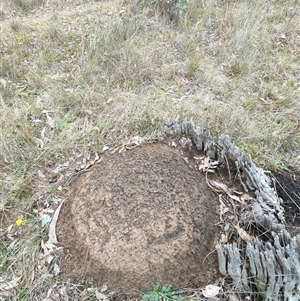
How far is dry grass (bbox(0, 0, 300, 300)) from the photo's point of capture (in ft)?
8.54

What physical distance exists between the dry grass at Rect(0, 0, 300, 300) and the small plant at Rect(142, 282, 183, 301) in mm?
418

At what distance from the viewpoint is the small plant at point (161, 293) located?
72.2 inches

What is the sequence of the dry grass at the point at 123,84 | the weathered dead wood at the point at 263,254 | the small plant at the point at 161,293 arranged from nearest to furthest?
the weathered dead wood at the point at 263,254 → the small plant at the point at 161,293 → the dry grass at the point at 123,84

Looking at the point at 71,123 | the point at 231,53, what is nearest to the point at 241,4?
the point at 231,53

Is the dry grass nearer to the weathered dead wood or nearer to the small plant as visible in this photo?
the small plant

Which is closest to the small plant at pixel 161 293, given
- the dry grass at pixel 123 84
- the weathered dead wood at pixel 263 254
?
the weathered dead wood at pixel 263 254

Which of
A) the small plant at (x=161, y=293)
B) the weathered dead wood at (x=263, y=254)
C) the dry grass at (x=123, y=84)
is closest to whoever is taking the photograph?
the weathered dead wood at (x=263, y=254)

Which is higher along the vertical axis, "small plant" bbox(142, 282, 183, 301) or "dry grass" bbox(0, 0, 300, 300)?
"dry grass" bbox(0, 0, 300, 300)

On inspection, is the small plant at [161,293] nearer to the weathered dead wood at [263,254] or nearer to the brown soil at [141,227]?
the brown soil at [141,227]

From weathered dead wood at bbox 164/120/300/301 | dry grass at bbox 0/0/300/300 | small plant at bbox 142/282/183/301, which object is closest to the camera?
weathered dead wood at bbox 164/120/300/301

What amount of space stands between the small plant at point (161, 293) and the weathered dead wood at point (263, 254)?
29 centimetres

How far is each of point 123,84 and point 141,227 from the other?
1819 mm

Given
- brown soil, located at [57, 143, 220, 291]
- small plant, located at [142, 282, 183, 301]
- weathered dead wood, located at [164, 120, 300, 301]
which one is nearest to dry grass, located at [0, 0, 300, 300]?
brown soil, located at [57, 143, 220, 291]

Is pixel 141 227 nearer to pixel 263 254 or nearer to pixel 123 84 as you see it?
pixel 263 254
